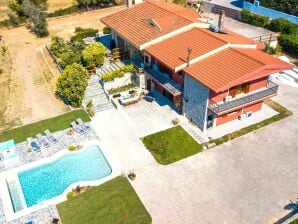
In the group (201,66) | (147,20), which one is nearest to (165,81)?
(201,66)

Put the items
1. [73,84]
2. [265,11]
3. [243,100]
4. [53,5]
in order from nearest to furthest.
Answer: [243,100] → [73,84] → [265,11] → [53,5]

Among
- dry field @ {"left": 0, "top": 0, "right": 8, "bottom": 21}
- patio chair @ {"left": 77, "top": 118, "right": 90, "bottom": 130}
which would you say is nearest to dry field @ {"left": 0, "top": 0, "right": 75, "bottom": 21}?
dry field @ {"left": 0, "top": 0, "right": 8, "bottom": 21}

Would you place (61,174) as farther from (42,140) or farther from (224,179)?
(224,179)

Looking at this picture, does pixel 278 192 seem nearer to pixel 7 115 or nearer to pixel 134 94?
pixel 134 94

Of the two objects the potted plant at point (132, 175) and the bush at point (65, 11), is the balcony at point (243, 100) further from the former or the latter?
the bush at point (65, 11)

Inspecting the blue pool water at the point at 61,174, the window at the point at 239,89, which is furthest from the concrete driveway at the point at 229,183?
the window at the point at 239,89

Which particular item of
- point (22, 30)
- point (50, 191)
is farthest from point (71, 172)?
point (22, 30)
